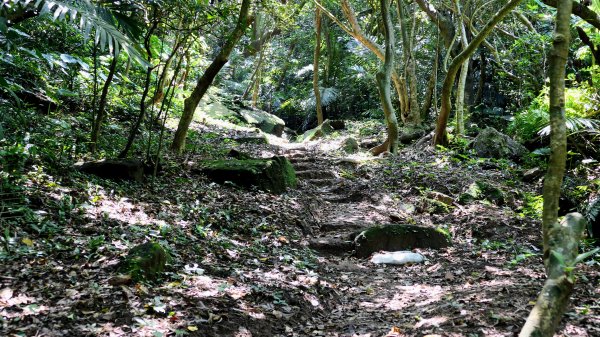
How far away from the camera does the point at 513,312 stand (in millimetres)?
3070

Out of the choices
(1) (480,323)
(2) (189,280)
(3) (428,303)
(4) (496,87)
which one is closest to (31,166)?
(2) (189,280)

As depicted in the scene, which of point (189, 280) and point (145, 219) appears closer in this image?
point (189, 280)

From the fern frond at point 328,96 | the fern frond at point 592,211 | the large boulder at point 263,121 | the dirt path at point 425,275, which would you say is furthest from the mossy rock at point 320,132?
the fern frond at point 592,211

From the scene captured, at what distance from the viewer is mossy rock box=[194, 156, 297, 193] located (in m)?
6.92

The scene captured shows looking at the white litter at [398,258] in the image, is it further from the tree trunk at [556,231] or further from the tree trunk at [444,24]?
the tree trunk at [444,24]

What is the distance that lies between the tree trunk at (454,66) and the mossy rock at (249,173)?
4292mm

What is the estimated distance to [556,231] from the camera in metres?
2.67

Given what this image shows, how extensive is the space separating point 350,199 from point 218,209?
2.84 m

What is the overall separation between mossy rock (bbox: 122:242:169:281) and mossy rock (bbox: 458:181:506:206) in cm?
508

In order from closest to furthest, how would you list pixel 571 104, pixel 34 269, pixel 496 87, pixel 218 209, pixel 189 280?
pixel 34 269, pixel 189 280, pixel 218 209, pixel 571 104, pixel 496 87

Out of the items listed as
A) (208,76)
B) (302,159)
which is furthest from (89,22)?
(302,159)

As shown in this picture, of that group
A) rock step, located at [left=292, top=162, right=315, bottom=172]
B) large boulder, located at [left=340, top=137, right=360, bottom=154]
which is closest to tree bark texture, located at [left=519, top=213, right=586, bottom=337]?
rock step, located at [left=292, top=162, right=315, bottom=172]

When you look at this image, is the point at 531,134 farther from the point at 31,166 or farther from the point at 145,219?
the point at 31,166

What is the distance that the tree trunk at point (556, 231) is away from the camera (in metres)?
2.15
